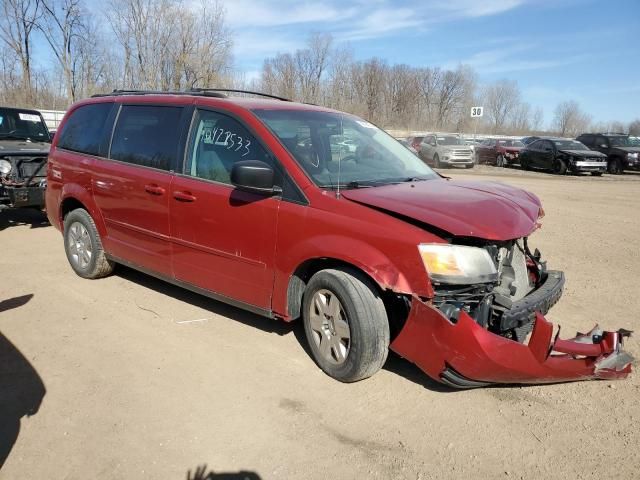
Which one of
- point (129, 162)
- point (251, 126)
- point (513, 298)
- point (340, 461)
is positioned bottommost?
point (340, 461)

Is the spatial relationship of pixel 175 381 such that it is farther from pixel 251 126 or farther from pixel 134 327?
pixel 251 126

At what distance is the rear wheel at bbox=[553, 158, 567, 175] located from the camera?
77.3 ft

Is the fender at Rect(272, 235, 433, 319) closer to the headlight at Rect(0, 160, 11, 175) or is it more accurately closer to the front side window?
the front side window

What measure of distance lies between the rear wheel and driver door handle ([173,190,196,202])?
22634mm

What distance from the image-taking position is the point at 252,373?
12.4 ft

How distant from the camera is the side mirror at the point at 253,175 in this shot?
143 inches

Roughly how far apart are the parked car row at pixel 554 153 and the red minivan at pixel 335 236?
64.5ft

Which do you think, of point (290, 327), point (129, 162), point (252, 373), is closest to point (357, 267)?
point (252, 373)

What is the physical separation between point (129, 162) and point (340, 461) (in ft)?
11.1

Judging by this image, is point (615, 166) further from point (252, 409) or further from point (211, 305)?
point (252, 409)

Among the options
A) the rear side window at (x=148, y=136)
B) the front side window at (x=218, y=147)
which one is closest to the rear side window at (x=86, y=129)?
the rear side window at (x=148, y=136)

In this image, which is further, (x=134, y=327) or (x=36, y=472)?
(x=134, y=327)

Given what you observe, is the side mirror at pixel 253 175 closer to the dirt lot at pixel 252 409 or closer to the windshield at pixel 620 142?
the dirt lot at pixel 252 409

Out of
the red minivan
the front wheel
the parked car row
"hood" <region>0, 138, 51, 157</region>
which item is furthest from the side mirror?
the front wheel
